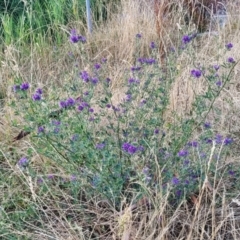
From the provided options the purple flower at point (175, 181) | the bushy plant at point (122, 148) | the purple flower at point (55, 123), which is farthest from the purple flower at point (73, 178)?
the purple flower at point (175, 181)

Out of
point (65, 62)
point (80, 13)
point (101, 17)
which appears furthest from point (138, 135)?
point (80, 13)

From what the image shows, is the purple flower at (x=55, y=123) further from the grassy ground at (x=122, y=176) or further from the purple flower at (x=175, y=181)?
the purple flower at (x=175, y=181)

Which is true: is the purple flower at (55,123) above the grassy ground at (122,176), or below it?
above

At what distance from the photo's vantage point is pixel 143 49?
13.0 ft

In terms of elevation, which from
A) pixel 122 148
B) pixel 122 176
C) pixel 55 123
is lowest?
pixel 122 176

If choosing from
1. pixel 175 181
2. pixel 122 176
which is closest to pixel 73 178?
pixel 122 176

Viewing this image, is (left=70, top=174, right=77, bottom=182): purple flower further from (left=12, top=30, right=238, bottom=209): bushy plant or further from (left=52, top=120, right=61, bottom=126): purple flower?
(left=52, top=120, right=61, bottom=126): purple flower

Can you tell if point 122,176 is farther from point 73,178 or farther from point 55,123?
point 55,123

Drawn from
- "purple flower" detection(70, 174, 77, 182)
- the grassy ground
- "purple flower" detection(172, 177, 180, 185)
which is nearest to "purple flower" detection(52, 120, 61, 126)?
the grassy ground

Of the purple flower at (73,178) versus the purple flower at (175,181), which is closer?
the purple flower at (175,181)

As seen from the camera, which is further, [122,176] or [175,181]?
[122,176]

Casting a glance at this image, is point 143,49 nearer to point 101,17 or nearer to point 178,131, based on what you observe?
point 101,17

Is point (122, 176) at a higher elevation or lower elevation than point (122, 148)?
lower

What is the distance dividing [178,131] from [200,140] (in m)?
0.15
